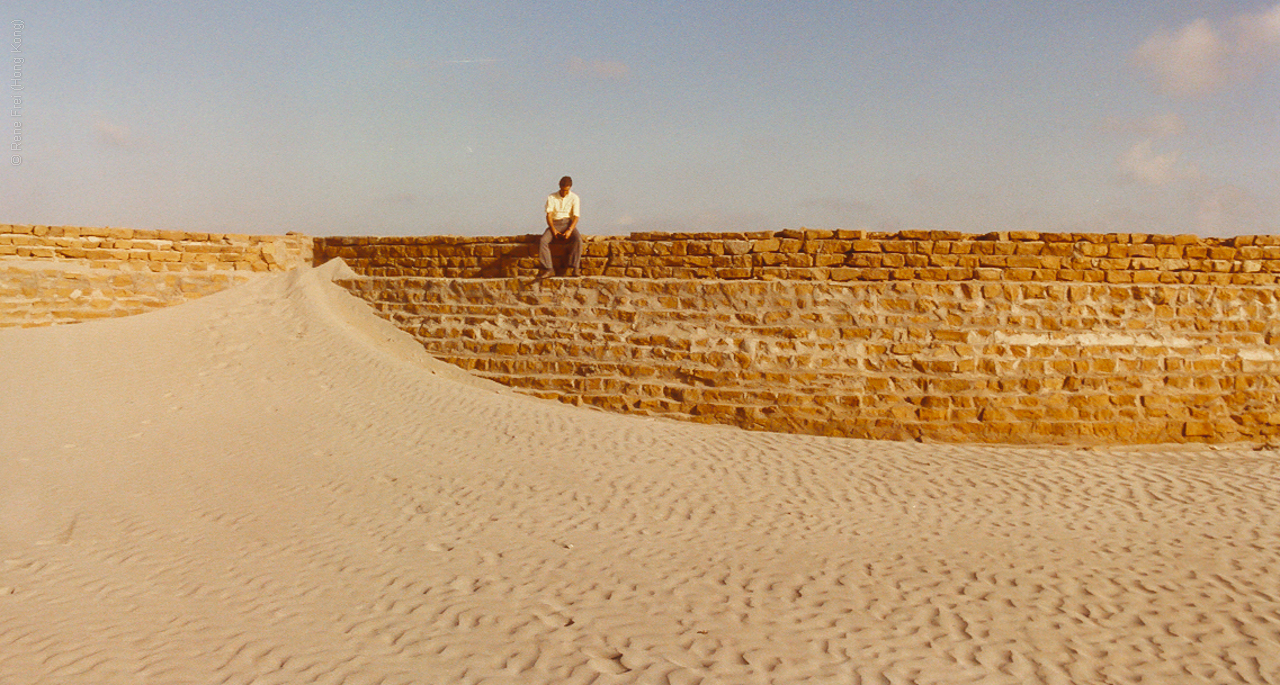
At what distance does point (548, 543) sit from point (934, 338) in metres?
4.94

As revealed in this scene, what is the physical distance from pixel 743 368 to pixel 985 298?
8.50 ft

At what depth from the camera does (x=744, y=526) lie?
19.4ft

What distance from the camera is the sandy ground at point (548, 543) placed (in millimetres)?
3926

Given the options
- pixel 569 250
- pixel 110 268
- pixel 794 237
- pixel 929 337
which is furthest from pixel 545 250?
pixel 110 268

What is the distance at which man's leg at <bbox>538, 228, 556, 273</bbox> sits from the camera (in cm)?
957

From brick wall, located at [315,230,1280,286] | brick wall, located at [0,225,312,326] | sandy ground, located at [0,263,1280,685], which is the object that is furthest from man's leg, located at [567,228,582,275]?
brick wall, located at [0,225,312,326]

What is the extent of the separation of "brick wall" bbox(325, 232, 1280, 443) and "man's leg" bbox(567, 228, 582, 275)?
25 cm

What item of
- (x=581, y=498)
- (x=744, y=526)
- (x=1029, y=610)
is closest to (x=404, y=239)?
(x=581, y=498)

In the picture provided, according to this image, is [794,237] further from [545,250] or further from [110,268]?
[110,268]

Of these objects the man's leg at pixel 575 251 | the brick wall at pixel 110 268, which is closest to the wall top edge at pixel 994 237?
the man's leg at pixel 575 251

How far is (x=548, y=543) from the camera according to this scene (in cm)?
542

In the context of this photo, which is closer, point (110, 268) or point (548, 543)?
point (548, 543)

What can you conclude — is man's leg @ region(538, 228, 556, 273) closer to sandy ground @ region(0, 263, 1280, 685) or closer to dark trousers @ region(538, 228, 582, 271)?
dark trousers @ region(538, 228, 582, 271)

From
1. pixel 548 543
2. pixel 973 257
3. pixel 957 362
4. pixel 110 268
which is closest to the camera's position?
pixel 548 543
